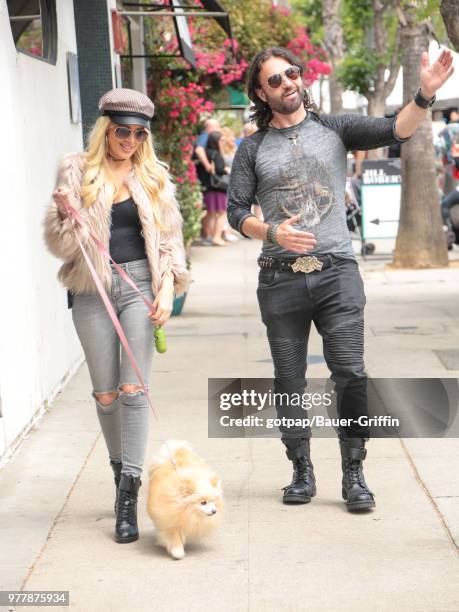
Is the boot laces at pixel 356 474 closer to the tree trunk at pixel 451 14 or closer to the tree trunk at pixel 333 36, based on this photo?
the tree trunk at pixel 451 14

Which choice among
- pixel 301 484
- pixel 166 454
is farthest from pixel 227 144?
pixel 166 454

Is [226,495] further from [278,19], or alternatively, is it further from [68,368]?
[278,19]

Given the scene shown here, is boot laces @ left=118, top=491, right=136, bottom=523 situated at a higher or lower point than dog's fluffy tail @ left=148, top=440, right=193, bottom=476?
lower

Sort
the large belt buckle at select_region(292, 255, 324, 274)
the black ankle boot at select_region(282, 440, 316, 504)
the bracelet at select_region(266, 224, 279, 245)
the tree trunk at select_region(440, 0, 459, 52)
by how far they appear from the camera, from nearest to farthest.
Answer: the bracelet at select_region(266, 224, 279, 245) < the large belt buckle at select_region(292, 255, 324, 274) < the black ankle boot at select_region(282, 440, 316, 504) < the tree trunk at select_region(440, 0, 459, 52)

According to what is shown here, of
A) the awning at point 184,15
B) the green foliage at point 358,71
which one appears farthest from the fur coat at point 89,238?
the green foliage at point 358,71

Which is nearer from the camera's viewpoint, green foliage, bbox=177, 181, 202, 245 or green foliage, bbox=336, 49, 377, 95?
green foliage, bbox=177, 181, 202, 245

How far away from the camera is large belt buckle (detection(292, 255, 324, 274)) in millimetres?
5137

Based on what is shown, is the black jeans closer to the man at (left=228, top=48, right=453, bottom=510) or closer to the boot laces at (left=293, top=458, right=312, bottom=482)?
the man at (left=228, top=48, right=453, bottom=510)

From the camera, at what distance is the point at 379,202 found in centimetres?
1680

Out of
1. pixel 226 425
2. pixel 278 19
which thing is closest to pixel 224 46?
pixel 278 19

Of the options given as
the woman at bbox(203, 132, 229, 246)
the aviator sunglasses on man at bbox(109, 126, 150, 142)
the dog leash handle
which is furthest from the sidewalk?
the woman at bbox(203, 132, 229, 246)

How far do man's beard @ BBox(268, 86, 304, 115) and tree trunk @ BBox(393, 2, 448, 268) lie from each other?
32.9 feet

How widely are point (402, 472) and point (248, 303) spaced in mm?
6976

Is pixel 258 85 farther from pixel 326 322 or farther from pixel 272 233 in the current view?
Answer: pixel 326 322
